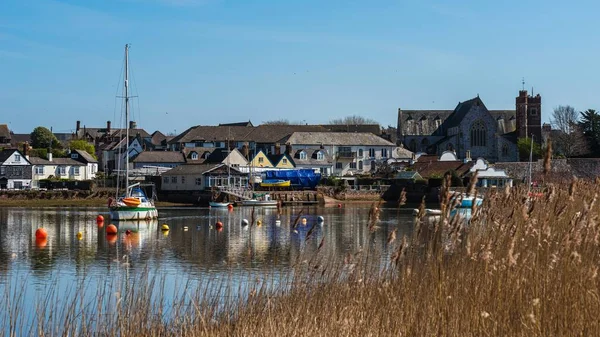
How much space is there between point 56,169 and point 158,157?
12409 millimetres

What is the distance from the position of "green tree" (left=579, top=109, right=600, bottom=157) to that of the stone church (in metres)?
15.3

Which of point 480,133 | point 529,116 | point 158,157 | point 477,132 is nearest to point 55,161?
point 158,157

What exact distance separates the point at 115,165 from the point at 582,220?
108 meters

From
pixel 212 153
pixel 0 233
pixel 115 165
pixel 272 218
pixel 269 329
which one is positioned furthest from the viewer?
pixel 115 165

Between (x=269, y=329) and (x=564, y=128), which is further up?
(x=564, y=128)

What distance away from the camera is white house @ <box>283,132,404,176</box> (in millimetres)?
112000

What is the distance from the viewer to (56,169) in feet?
333

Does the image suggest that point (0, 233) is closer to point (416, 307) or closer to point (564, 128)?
point (416, 307)

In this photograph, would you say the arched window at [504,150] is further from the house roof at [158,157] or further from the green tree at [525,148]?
the house roof at [158,157]

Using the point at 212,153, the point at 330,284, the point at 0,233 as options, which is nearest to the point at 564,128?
the point at 212,153

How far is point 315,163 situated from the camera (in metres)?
108

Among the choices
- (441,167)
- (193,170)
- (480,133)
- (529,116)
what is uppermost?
(529,116)

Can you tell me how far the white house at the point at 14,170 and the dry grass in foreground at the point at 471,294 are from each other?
88.8 meters

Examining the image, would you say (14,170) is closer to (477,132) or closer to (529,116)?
(477,132)
